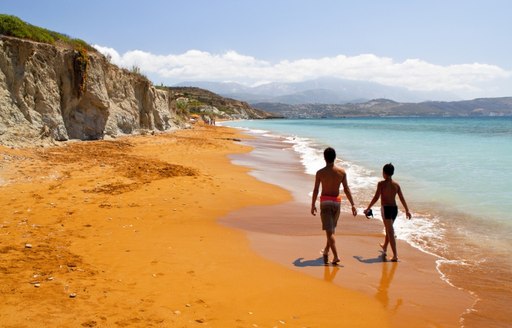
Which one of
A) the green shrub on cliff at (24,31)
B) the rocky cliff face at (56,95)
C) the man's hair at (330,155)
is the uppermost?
the green shrub on cliff at (24,31)

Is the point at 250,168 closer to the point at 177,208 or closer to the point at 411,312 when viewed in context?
the point at 177,208

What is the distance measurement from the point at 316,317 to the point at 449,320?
1504mm

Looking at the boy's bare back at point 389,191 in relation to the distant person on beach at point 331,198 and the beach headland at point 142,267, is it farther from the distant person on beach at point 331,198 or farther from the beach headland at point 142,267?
the beach headland at point 142,267

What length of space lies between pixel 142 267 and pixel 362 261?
11.0 ft

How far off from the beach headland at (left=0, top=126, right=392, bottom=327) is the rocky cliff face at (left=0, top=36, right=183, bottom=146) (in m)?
6.57

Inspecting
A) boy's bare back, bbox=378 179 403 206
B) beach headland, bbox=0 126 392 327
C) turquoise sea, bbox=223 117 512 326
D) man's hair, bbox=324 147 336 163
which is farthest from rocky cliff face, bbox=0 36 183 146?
boy's bare back, bbox=378 179 403 206

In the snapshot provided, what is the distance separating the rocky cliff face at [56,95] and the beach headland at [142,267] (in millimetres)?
6567

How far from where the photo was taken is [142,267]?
5.39 m

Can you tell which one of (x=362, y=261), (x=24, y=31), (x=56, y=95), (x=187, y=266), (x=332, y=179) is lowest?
(x=362, y=261)

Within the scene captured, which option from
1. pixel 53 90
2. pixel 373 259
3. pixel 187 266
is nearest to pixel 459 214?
pixel 373 259

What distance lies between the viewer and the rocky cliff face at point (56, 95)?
16062mm

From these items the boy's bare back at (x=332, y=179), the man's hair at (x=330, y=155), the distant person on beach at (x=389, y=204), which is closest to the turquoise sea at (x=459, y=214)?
the distant person on beach at (x=389, y=204)

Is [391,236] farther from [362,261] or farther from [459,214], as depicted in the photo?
[459,214]

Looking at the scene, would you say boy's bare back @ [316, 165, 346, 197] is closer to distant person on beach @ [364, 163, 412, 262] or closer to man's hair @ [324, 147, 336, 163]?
man's hair @ [324, 147, 336, 163]
